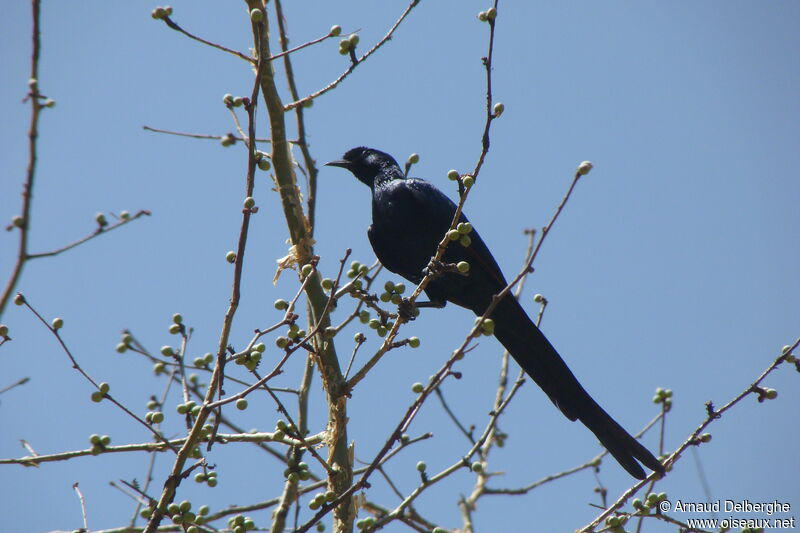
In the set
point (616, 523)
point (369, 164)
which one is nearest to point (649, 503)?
point (616, 523)

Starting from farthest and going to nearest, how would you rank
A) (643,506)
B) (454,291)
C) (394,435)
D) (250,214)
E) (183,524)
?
1. (454,291)
2. (643,506)
3. (183,524)
4. (394,435)
5. (250,214)

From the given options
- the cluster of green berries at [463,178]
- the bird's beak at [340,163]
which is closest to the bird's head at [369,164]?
the bird's beak at [340,163]

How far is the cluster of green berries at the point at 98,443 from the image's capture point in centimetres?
296

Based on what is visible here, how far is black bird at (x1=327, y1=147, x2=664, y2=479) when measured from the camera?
441 centimetres

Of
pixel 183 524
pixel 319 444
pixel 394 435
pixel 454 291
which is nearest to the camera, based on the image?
pixel 394 435

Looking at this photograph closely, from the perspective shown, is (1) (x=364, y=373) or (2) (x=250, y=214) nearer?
(2) (x=250, y=214)

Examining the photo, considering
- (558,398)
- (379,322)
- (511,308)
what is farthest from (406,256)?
(379,322)

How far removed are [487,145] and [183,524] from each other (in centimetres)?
192

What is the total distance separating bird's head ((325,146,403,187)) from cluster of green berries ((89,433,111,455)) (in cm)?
332

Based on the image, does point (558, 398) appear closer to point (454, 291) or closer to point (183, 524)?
point (454, 291)

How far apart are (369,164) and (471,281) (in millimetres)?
1714

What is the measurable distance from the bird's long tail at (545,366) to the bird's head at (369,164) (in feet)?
5.38

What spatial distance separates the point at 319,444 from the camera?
12.2 ft

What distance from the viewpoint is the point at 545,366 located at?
4.73 m
